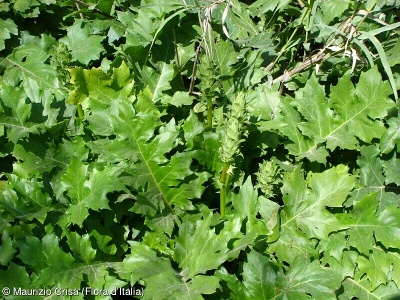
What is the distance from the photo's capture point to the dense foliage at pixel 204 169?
1941mm

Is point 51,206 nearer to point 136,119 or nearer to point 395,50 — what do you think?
point 136,119

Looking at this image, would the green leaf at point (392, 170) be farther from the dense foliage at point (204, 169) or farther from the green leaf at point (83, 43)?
the green leaf at point (83, 43)

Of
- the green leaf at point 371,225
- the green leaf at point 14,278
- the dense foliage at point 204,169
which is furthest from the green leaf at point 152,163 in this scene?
the green leaf at point 371,225

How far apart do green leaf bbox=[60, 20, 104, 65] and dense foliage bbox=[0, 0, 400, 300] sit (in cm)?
1

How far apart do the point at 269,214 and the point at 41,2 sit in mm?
1904

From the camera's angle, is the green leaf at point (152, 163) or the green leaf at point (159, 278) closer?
the green leaf at point (159, 278)

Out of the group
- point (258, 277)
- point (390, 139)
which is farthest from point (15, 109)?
point (390, 139)

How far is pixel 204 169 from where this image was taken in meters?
2.34

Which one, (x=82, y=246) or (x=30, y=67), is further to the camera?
(x=30, y=67)

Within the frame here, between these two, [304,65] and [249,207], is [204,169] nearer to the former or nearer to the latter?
[249,207]

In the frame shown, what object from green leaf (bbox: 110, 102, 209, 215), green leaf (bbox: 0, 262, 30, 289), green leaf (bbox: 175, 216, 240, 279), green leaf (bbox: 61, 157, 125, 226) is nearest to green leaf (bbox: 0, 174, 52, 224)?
green leaf (bbox: 61, 157, 125, 226)

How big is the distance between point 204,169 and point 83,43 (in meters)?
1.05

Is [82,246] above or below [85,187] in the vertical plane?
below

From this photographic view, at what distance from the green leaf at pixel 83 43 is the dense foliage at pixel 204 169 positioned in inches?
0.5
